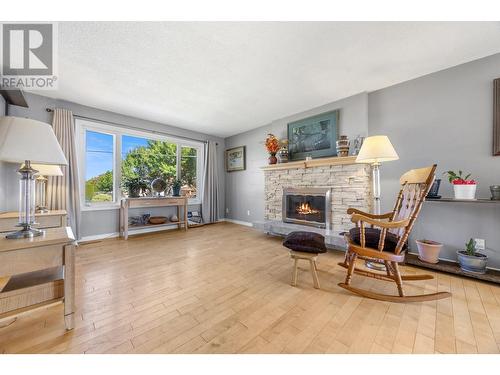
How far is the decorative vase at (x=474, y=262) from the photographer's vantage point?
1863 mm

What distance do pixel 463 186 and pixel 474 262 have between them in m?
0.75

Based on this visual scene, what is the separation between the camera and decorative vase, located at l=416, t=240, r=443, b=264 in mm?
2104

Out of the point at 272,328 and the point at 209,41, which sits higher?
the point at 209,41

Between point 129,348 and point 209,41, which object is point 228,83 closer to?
point 209,41

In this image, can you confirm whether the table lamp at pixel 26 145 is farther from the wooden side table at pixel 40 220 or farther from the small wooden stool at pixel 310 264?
the small wooden stool at pixel 310 264

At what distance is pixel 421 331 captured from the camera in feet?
3.94

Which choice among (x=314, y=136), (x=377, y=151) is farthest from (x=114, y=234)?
(x=377, y=151)

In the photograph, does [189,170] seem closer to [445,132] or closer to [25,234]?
[25,234]

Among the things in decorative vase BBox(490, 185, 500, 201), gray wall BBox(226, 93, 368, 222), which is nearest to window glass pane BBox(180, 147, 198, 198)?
gray wall BBox(226, 93, 368, 222)

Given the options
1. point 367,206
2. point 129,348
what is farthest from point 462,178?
point 129,348

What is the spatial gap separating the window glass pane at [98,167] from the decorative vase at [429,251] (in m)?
4.81

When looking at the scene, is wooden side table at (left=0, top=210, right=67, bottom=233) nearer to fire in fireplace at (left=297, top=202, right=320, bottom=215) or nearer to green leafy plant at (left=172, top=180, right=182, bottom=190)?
green leafy plant at (left=172, top=180, right=182, bottom=190)

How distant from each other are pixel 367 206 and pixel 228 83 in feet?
8.26

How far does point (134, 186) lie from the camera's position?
3.62 meters
